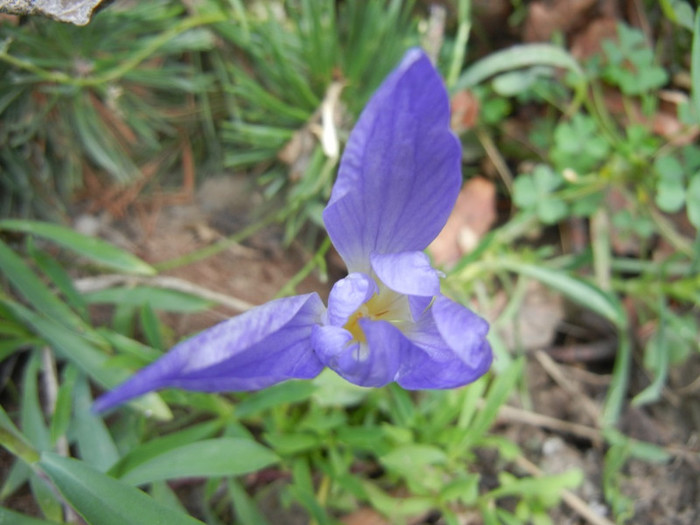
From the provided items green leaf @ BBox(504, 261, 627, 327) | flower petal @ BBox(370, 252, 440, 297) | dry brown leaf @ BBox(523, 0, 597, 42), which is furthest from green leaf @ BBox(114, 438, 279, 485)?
dry brown leaf @ BBox(523, 0, 597, 42)

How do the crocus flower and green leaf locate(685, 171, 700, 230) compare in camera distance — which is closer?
the crocus flower

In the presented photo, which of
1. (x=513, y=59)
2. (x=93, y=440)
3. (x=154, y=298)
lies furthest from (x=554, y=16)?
→ (x=93, y=440)

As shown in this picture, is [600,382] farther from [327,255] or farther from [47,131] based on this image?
[47,131]

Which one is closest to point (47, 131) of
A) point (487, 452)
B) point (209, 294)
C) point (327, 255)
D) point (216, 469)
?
point (209, 294)

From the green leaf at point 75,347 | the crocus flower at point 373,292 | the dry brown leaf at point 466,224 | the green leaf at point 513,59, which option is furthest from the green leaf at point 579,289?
the green leaf at point 75,347

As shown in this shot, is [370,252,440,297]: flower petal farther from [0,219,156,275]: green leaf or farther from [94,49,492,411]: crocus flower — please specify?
[0,219,156,275]: green leaf
